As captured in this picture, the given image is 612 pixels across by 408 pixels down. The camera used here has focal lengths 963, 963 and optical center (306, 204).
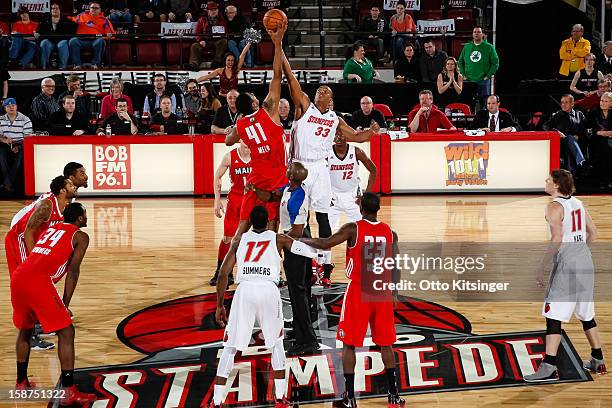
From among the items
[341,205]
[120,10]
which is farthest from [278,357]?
[120,10]

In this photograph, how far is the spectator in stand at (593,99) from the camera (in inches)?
648

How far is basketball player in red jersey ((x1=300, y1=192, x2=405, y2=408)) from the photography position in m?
6.73

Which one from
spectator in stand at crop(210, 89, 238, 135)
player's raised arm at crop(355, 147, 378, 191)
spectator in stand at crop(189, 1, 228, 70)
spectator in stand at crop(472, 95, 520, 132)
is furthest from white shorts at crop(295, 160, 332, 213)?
spectator in stand at crop(189, 1, 228, 70)

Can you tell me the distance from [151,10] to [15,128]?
Answer: 6195 millimetres

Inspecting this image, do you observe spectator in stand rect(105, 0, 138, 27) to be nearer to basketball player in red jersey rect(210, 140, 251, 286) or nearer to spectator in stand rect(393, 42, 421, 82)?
spectator in stand rect(393, 42, 421, 82)

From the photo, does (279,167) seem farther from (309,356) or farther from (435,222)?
(435,222)

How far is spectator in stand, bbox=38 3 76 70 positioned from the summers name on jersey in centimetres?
1335

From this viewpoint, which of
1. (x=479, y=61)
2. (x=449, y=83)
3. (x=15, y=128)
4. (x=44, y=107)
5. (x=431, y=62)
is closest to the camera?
(x=15, y=128)

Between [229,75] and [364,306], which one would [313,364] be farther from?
[229,75]

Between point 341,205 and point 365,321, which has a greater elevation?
point 341,205

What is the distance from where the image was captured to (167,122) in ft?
51.6

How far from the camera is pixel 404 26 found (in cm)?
1927

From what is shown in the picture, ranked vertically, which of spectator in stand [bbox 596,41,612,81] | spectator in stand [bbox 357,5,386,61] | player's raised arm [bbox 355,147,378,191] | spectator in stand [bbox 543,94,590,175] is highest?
spectator in stand [bbox 357,5,386,61]

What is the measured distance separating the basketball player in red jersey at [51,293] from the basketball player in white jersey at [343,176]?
3.58 metres
